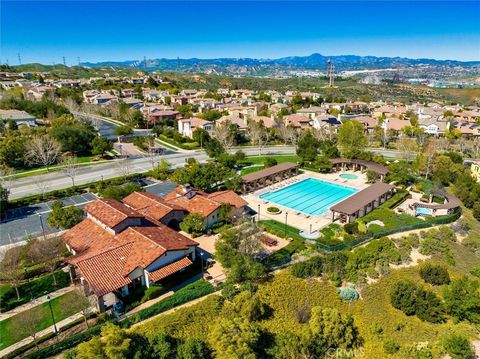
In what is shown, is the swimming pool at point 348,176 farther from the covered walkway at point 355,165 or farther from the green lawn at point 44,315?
the green lawn at point 44,315

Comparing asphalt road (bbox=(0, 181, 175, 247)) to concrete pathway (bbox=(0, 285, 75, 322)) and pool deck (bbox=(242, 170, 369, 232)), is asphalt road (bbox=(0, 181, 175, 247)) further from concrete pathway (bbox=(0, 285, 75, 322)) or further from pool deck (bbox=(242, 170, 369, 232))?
pool deck (bbox=(242, 170, 369, 232))

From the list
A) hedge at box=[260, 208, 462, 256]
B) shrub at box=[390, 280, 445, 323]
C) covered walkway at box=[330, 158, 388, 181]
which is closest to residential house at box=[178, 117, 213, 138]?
covered walkway at box=[330, 158, 388, 181]

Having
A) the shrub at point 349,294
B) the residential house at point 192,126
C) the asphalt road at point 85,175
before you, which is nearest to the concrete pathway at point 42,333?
the shrub at point 349,294

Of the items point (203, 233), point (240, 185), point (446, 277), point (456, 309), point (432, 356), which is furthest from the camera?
point (240, 185)

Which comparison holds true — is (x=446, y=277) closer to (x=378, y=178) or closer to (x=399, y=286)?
(x=399, y=286)

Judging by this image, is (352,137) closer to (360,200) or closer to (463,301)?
(360,200)

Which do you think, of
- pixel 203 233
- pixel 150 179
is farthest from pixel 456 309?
pixel 150 179

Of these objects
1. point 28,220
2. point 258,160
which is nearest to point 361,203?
point 258,160
